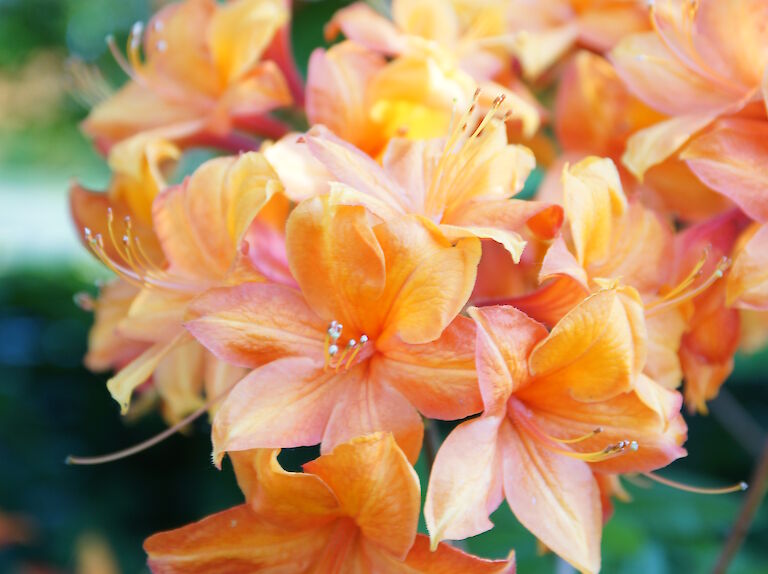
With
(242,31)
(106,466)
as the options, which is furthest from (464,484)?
(106,466)

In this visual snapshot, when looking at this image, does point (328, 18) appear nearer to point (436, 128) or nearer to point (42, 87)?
point (436, 128)

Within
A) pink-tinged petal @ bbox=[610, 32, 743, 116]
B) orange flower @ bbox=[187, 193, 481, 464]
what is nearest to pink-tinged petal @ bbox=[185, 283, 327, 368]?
orange flower @ bbox=[187, 193, 481, 464]

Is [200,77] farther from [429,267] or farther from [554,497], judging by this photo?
[554,497]

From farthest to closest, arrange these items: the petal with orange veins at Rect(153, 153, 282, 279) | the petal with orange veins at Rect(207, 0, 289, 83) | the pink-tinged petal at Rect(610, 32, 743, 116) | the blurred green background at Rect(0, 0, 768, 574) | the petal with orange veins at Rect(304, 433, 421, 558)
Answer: the blurred green background at Rect(0, 0, 768, 574) < the petal with orange veins at Rect(207, 0, 289, 83) < the pink-tinged petal at Rect(610, 32, 743, 116) < the petal with orange veins at Rect(153, 153, 282, 279) < the petal with orange veins at Rect(304, 433, 421, 558)

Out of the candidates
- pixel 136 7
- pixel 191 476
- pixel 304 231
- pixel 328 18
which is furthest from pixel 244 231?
pixel 136 7

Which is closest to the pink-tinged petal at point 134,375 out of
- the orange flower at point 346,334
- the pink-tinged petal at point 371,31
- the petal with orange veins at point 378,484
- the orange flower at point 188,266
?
the orange flower at point 188,266

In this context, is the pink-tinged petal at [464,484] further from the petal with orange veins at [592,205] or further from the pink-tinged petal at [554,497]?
the petal with orange veins at [592,205]

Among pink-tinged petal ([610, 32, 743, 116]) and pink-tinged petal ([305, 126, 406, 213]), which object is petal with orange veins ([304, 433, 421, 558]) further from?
pink-tinged petal ([610, 32, 743, 116])
